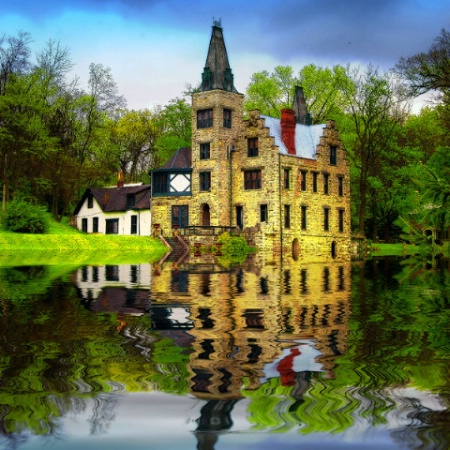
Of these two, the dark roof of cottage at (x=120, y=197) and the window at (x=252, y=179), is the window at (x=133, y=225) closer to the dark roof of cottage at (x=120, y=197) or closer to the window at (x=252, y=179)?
the dark roof of cottage at (x=120, y=197)

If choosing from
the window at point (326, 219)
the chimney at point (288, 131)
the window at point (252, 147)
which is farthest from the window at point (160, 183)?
the window at point (326, 219)

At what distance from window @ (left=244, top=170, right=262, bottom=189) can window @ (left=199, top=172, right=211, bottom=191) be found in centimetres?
325

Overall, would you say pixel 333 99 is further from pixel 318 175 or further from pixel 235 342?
pixel 235 342

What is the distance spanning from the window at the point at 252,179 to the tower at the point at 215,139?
5.59 feet

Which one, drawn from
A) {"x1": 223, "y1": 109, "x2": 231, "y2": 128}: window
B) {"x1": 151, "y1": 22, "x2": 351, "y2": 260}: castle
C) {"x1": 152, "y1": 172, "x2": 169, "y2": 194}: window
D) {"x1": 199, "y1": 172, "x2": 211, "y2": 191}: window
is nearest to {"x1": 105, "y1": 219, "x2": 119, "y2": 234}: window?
{"x1": 151, "y1": 22, "x2": 351, "y2": 260}: castle

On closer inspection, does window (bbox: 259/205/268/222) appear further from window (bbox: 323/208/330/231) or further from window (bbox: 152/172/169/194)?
window (bbox: 152/172/169/194)

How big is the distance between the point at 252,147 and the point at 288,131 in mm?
3501

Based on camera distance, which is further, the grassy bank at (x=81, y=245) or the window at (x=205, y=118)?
the window at (x=205, y=118)

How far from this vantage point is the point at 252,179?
172 ft

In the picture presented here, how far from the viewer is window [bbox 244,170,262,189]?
51.9m

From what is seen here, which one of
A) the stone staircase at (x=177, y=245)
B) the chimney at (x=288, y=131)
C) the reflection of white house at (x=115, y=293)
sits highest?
the chimney at (x=288, y=131)

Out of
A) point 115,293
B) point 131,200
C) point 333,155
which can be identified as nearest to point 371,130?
point 333,155

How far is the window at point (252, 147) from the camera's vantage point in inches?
2050

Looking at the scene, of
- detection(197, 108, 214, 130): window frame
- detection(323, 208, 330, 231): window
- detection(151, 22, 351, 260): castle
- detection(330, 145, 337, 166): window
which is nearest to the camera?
detection(151, 22, 351, 260): castle
